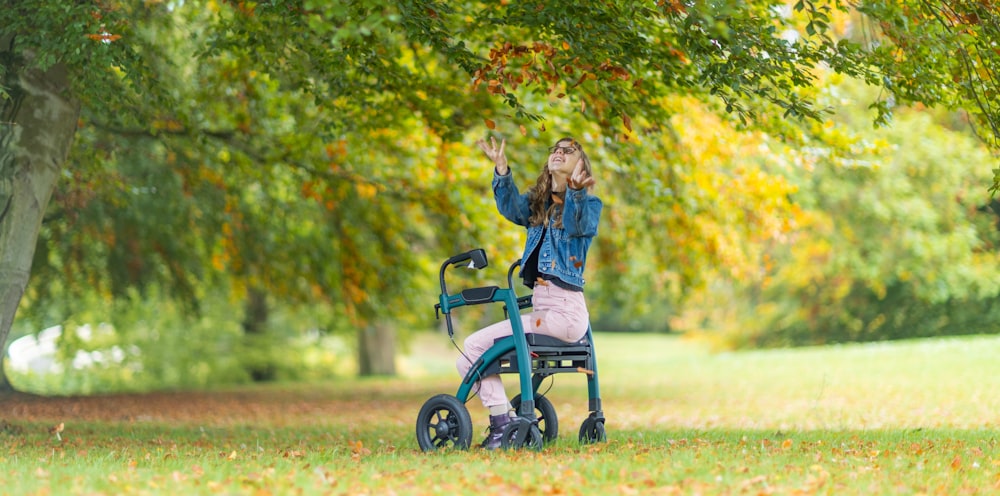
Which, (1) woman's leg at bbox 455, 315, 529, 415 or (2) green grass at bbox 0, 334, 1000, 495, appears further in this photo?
(1) woman's leg at bbox 455, 315, 529, 415

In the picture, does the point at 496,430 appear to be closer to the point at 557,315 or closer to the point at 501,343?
the point at 501,343

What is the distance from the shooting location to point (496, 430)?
5551mm

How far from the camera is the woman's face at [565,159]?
5.56m

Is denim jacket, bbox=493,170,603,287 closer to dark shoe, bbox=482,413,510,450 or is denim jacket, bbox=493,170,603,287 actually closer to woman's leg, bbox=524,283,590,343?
woman's leg, bbox=524,283,590,343

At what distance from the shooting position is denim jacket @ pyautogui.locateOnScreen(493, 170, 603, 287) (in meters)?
5.43

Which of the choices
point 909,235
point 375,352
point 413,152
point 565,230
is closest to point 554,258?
point 565,230

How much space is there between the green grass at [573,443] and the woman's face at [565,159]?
5.07 ft

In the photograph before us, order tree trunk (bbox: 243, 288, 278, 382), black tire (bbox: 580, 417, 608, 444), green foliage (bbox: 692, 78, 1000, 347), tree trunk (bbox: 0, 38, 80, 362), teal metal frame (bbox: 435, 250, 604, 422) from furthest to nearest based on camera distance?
tree trunk (bbox: 243, 288, 278, 382), green foliage (bbox: 692, 78, 1000, 347), tree trunk (bbox: 0, 38, 80, 362), black tire (bbox: 580, 417, 608, 444), teal metal frame (bbox: 435, 250, 604, 422)

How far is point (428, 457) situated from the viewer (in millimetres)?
5277

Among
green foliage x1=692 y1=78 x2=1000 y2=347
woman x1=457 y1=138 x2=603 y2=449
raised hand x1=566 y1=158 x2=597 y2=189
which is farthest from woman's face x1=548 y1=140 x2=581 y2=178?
green foliage x1=692 y1=78 x2=1000 y2=347

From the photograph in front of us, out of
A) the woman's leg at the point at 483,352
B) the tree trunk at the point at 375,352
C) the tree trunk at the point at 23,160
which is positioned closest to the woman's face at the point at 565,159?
the woman's leg at the point at 483,352

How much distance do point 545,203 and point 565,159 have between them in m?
0.32

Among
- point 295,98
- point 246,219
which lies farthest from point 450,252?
point 246,219

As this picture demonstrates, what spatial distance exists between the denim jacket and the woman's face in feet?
0.43
